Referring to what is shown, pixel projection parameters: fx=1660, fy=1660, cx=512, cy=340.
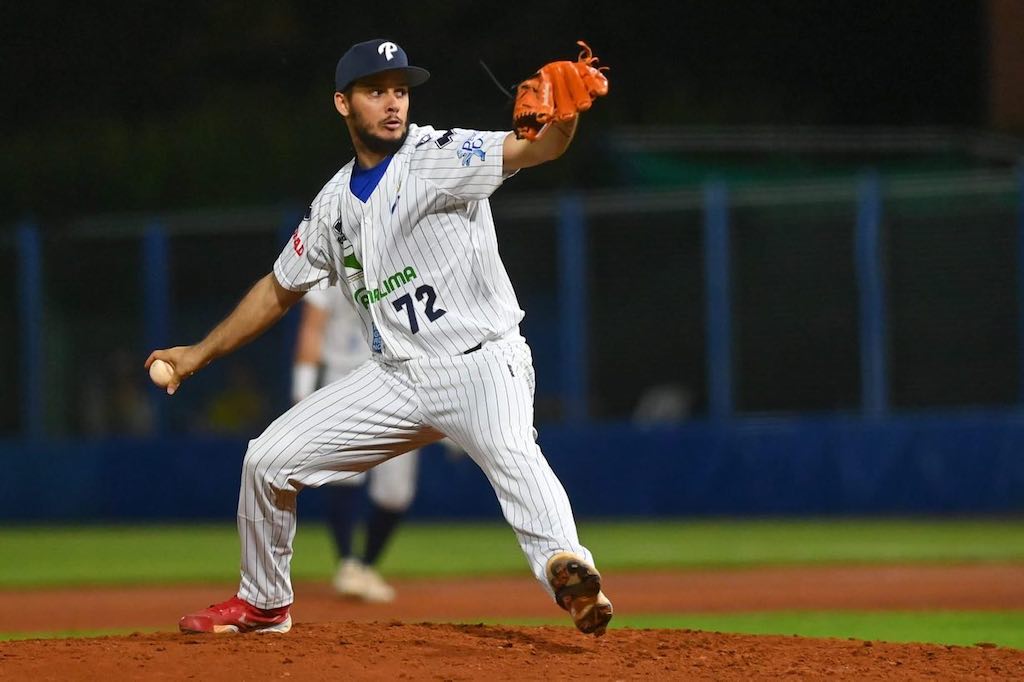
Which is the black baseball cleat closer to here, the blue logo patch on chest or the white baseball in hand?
the blue logo patch on chest

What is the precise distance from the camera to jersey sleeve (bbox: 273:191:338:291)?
5754 mm

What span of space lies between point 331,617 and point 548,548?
9.99 feet

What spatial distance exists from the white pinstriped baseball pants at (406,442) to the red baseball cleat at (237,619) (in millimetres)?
41

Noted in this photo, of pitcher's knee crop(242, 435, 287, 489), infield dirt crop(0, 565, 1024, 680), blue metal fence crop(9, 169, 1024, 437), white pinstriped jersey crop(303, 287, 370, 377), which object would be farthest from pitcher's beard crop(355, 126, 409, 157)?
blue metal fence crop(9, 169, 1024, 437)

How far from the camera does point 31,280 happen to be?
672 inches

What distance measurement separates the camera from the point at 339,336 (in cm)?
924

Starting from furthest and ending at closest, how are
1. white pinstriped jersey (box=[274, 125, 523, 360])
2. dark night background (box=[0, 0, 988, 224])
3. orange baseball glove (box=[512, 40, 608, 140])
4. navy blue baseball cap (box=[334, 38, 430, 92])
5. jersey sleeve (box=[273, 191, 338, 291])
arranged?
dark night background (box=[0, 0, 988, 224]) < jersey sleeve (box=[273, 191, 338, 291]) < navy blue baseball cap (box=[334, 38, 430, 92]) < white pinstriped jersey (box=[274, 125, 523, 360]) < orange baseball glove (box=[512, 40, 608, 140])

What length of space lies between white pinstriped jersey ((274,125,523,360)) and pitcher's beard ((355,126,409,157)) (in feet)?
0.11

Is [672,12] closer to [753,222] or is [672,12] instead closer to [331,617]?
[753,222]

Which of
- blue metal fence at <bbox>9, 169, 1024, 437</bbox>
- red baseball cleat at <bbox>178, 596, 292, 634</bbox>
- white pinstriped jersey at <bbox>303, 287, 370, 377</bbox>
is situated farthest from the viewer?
blue metal fence at <bbox>9, 169, 1024, 437</bbox>

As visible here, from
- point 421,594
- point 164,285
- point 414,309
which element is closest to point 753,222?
point 164,285

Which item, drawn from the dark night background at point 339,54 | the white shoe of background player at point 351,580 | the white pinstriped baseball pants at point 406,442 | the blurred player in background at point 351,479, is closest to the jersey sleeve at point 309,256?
the white pinstriped baseball pants at point 406,442

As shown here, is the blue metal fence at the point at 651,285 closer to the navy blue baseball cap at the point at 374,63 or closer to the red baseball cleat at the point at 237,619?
the red baseball cleat at the point at 237,619

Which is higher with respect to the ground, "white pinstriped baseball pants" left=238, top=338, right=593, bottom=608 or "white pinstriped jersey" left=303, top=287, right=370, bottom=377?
"white pinstriped jersey" left=303, top=287, right=370, bottom=377
